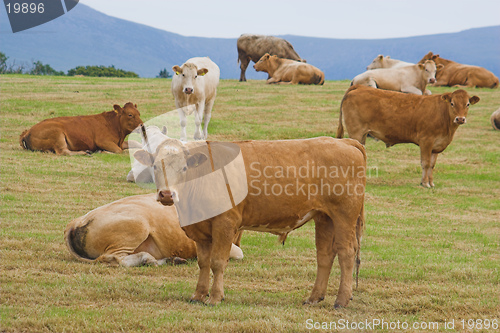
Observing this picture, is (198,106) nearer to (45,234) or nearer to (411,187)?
(411,187)

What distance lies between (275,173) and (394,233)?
443cm

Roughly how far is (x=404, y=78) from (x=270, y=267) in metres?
15.9

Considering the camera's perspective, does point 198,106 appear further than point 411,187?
Yes

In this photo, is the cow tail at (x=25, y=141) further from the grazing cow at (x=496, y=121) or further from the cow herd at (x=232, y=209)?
the grazing cow at (x=496, y=121)

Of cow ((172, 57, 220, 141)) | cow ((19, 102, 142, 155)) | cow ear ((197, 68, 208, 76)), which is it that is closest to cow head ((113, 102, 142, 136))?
cow ((19, 102, 142, 155))

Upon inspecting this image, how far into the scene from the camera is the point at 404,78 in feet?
71.2

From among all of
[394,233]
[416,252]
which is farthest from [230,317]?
[394,233]

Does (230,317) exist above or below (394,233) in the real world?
above

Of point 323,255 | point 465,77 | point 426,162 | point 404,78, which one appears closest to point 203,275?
point 323,255

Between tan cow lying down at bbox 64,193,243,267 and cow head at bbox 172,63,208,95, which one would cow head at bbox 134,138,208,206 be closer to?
tan cow lying down at bbox 64,193,243,267

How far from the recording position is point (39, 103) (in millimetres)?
22203

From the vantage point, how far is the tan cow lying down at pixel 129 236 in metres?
7.13

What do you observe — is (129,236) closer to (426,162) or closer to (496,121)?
(426,162)

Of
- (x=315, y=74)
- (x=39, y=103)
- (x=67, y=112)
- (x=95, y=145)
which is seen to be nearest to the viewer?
(x=95, y=145)
